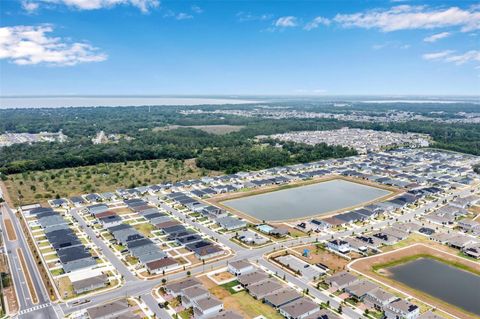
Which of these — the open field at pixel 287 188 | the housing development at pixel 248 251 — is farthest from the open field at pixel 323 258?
the open field at pixel 287 188

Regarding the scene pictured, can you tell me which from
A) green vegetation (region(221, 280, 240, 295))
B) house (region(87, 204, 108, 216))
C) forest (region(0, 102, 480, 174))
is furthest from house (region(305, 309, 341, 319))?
forest (region(0, 102, 480, 174))

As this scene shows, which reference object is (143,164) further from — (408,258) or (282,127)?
(282,127)

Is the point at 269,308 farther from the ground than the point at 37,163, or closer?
closer

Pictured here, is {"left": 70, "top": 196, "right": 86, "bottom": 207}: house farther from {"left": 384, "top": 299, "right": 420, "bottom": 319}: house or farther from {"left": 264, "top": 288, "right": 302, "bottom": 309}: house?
{"left": 384, "top": 299, "right": 420, "bottom": 319}: house

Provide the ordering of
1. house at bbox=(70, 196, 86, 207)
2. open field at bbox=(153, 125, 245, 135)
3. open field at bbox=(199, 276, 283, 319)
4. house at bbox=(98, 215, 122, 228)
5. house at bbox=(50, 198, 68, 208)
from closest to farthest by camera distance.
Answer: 1. open field at bbox=(199, 276, 283, 319)
2. house at bbox=(98, 215, 122, 228)
3. house at bbox=(50, 198, 68, 208)
4. house at bbox=(70, 196, 86, 207)
5. open field at bbox=(153, 125, 245, 135)

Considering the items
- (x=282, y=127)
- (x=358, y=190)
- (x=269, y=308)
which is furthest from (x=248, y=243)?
(x=282, y=127)

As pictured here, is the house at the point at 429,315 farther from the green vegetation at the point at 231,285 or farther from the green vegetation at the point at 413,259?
the green vegetation at the point at 231,285
